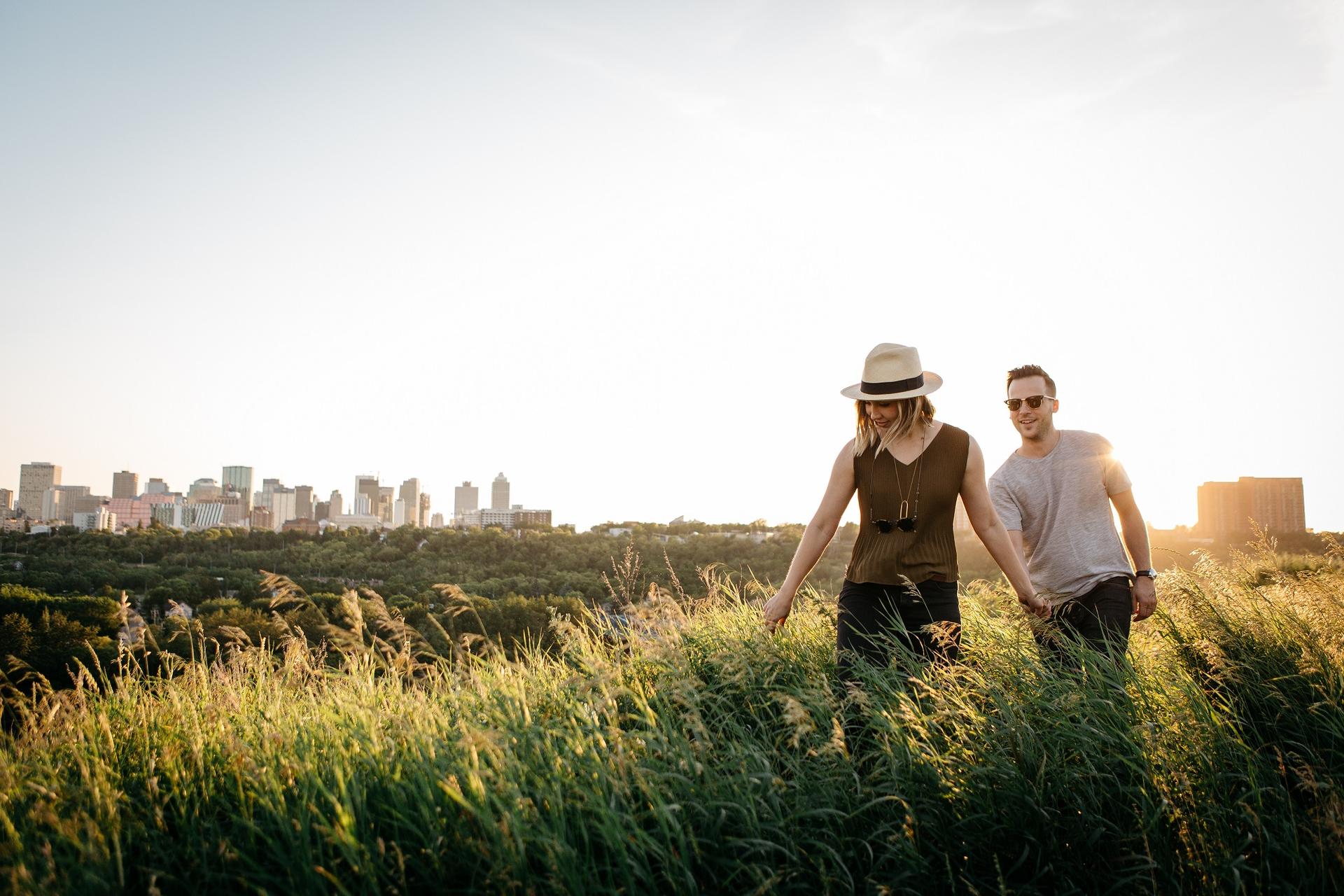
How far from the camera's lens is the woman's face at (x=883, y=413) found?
3.44 meters

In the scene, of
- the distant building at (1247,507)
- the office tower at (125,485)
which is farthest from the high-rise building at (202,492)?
the distant building at (1247,507)

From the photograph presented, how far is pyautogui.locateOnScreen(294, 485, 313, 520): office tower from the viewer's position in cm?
17025

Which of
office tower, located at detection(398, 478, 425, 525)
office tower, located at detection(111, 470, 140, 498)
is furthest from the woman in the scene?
office tower, located at detection(111, 470, 140, 498)

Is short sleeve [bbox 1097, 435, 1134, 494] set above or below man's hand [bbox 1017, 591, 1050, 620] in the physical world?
above

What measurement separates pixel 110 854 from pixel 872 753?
2.29 m

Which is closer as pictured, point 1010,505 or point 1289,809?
point 1289,809

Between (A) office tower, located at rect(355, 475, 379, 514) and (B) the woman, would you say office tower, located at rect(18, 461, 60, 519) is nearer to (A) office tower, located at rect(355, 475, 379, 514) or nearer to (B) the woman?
(A) office tower, located at rect(355, 475, 379, 514)

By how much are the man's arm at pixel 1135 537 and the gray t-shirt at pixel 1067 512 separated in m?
0.06

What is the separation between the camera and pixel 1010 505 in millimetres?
4023

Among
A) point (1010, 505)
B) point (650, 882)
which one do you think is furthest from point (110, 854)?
point (1010, 505)

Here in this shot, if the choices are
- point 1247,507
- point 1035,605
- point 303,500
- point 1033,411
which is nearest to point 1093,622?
point 1035,605

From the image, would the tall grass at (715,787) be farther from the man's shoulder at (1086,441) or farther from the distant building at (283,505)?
the distant building at (283,505)

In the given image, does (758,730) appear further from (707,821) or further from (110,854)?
(110,854)

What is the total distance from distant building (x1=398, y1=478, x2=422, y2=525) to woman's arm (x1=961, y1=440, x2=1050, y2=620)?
172544mm
